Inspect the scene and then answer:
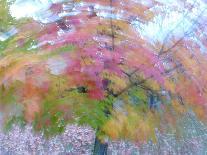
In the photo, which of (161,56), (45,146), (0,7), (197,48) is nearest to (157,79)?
(161,56)

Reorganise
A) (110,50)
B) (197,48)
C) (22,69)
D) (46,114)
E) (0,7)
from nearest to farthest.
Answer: (22,69)
(110,50)
(197,48)
(46,114)
(0,7)

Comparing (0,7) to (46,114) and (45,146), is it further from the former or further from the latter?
(45,146)

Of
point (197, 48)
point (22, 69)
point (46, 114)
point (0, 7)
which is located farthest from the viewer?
point (0, 7)

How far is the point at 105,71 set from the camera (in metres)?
3.43

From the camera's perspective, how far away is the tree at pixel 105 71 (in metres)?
3.42

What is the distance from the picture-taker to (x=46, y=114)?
421 cm

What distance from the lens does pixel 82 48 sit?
3.43 metres

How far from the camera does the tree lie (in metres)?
3.42

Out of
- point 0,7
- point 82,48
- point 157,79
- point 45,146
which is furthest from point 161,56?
point 45,146

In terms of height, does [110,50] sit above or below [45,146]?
above

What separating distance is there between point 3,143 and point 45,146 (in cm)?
108

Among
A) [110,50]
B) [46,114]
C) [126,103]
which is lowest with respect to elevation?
[46,114]

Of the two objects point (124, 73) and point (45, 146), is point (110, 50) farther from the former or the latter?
point (45, 146)

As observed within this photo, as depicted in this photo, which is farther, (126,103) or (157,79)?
(126,103)
